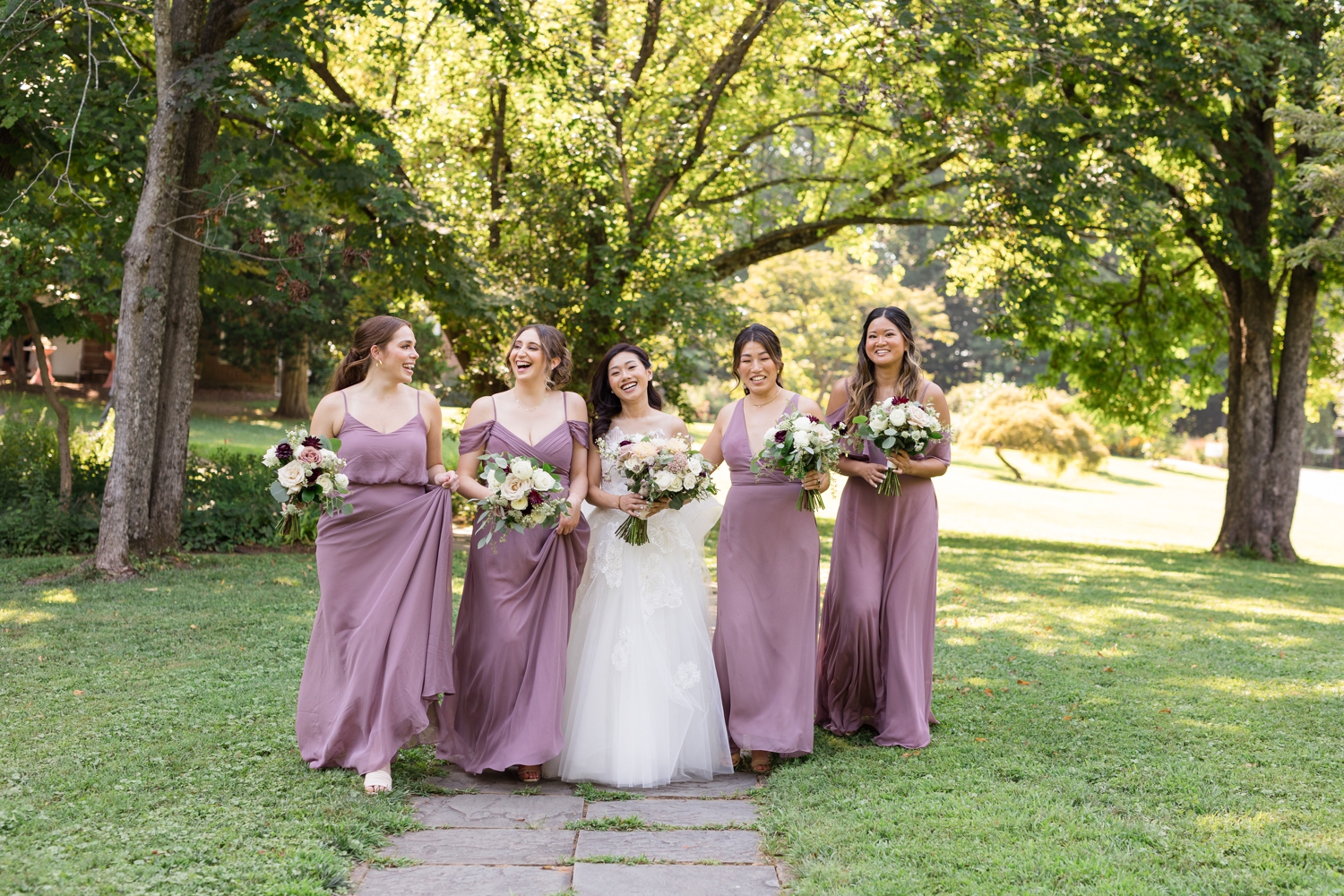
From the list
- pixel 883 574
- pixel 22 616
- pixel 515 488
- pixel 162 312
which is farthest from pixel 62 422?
pixel 883 574

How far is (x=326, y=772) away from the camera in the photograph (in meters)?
5.15

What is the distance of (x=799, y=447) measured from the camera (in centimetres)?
524

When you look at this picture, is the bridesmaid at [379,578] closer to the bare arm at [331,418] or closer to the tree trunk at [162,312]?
the bare arm at [331,418]

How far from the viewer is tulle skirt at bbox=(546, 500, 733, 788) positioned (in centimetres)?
530

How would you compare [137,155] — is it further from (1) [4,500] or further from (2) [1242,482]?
(2) [1242,482]

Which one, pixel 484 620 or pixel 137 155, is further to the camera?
pixel 137 155

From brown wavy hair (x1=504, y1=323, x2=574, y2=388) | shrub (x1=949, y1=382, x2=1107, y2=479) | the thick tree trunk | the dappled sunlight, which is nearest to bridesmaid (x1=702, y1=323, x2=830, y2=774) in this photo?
brown wavy hair (x1=504, y1=323, x2=574, y2=388)

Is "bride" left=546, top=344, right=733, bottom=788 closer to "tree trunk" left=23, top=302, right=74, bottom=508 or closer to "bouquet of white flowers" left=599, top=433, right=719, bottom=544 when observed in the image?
"bouquet of white flowers" left=599, top=433, right=719, bottom=544

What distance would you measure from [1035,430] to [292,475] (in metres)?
30.4

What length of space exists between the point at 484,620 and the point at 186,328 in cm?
745

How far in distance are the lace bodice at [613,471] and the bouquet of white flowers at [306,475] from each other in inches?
52.3

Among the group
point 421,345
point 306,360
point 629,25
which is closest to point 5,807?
point 629,25

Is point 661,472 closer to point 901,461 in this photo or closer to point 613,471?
point 613,471

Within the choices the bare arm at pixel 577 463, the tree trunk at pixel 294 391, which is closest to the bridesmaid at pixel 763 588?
the bare arm at pixel 577 463
